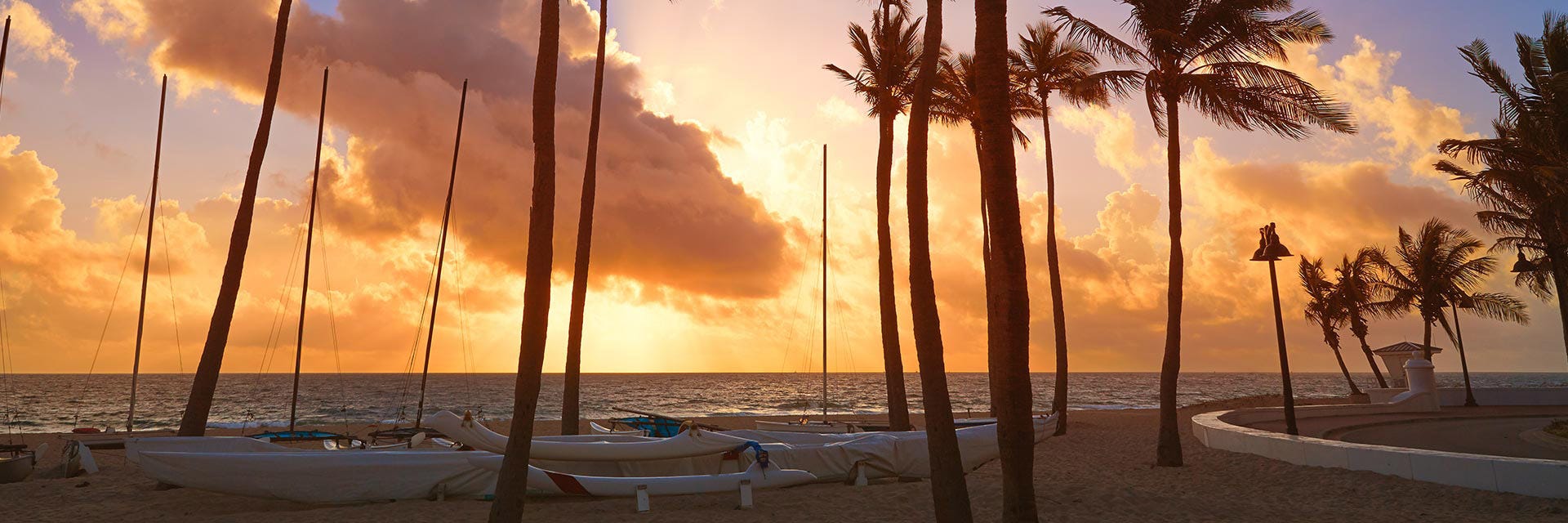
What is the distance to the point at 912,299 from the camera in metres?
10.0

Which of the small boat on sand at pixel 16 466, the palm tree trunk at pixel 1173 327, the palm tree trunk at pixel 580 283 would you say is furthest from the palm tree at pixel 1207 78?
the small boat on sand at pixel 16 466

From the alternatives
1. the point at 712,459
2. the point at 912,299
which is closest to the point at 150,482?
the point at 712,459

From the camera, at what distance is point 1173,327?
17.0 meters

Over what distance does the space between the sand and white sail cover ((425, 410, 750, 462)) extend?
0.92 metres

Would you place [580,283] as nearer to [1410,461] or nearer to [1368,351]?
[1410,461]

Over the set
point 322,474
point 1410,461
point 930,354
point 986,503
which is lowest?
point 986,503

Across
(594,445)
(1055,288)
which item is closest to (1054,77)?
(1055,288)

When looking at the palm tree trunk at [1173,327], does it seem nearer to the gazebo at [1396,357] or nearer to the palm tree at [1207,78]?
the palm tree at [1207,78]

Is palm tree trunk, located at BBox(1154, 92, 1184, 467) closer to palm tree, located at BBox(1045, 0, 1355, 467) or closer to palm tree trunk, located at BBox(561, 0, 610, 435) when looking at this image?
palm tree, located at BBox(1045, 0, 1355, 467)

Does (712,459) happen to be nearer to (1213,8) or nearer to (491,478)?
(491,478)

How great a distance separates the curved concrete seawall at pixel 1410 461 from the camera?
38.0 feet

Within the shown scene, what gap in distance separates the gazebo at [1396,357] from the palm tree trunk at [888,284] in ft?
82.7

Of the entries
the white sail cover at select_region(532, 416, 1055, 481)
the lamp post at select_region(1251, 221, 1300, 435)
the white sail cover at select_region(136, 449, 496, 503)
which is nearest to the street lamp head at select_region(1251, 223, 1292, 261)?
the lamp post at select_region(1251, 221, 1300, 435)

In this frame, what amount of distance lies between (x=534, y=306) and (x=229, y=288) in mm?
9287
